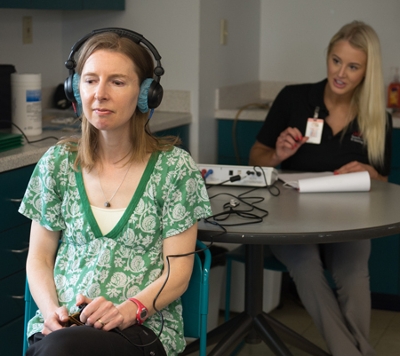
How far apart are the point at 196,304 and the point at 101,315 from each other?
1.10 ft

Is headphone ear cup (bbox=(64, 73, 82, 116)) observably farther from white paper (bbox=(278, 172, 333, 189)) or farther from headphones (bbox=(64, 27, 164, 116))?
white paper (bbox=(278, 172, 333, 189))

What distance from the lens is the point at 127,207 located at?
1.71 m

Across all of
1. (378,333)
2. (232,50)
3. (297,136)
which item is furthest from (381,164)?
(232,50)

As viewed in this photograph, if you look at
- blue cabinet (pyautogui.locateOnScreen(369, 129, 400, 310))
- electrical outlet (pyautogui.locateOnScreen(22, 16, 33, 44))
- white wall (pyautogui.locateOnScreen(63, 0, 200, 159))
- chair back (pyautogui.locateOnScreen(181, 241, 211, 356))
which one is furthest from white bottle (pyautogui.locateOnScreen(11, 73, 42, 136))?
blue cabinet (pyautogui.locateOnScreen(369, 129, 400, 310))

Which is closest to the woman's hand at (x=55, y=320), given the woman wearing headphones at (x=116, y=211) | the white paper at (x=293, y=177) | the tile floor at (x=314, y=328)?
the woman wearing headphones at (x=116, y=211)

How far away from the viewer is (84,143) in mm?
1771

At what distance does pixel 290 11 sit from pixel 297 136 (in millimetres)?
1599

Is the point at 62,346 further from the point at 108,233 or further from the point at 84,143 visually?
the point at 84,143

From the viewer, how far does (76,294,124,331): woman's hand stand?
154cm

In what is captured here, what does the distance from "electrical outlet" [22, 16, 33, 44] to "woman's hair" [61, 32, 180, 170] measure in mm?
1608

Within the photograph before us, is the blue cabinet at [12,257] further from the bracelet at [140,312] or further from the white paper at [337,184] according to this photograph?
the white paper at [337,184]

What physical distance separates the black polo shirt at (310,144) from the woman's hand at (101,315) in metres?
1.38

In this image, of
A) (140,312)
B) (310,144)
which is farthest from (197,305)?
(310,144)

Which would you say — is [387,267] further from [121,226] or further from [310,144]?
[121,226]
